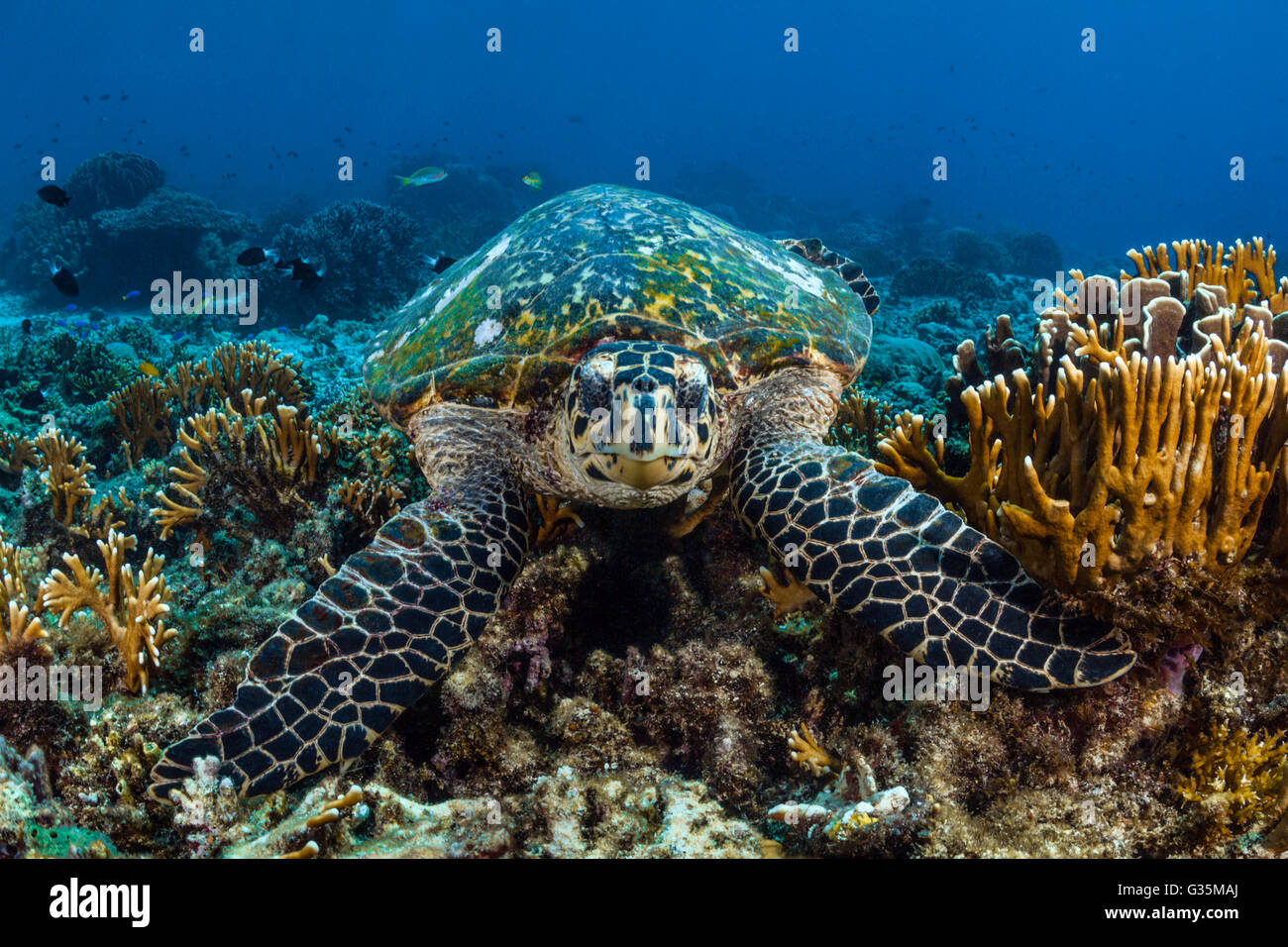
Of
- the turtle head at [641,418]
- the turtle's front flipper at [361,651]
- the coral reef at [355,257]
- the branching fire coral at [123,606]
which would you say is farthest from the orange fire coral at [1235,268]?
the coral reef at [355,257]

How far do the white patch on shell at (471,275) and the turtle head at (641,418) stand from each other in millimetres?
1945

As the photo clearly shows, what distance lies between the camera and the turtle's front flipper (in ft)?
7.55

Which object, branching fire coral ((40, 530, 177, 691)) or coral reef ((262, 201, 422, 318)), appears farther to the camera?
coral reef ((262, 201, 422, 318))

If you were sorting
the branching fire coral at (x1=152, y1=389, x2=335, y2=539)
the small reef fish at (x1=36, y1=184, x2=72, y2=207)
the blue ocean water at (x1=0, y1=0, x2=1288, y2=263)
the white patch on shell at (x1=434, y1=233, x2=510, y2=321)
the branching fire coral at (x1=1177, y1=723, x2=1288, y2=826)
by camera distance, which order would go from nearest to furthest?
1. the branching fire coral at (x1=1177, y1=723, x2=1288, y2=826)
2. the branching fire coral at (x1=152, y1=389, x2=335, y2=539)
3. the white patch on shell at (x1=434, y1=233, x2=510, y2=321)
4. the small reef fish at (x1=36, y1=184, x2=72, y2=207)
5. the blue ocean water at (x1=0, y1=0, x2=1288, y2=263)

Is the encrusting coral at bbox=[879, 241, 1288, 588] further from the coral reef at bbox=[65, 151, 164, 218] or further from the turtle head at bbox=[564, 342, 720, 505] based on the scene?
the coral reef at bbox=[65, 151, 164, 218]

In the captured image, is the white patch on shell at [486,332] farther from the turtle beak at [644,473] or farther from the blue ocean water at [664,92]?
the blue ocean water at [664,92]

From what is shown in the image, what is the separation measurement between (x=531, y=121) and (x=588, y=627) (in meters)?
121

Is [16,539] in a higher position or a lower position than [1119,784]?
higher

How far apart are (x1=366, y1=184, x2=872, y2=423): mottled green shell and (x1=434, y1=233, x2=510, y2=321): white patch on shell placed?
3cm

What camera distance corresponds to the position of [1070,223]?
70.9m

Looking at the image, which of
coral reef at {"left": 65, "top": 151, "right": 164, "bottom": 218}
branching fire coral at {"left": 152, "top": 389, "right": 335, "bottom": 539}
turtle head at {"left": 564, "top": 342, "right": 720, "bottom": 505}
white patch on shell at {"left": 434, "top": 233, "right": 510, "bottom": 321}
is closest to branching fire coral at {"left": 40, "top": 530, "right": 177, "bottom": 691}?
branching fire coral at {"left": 152, "top": 389, "right": 335, "bottom": 539}

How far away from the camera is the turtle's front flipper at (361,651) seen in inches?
90.6
